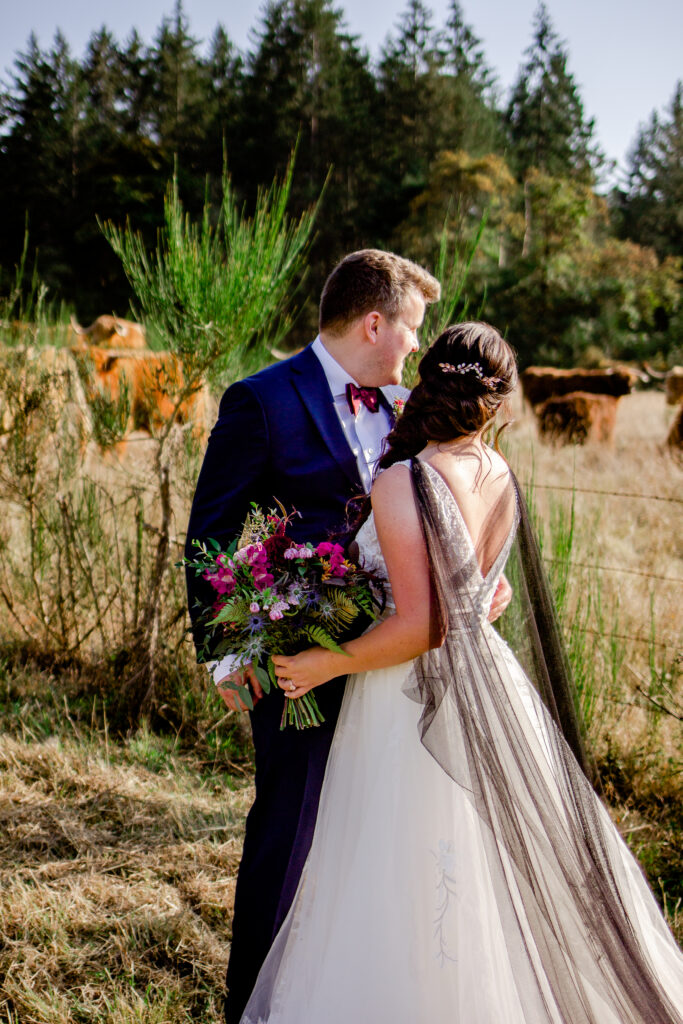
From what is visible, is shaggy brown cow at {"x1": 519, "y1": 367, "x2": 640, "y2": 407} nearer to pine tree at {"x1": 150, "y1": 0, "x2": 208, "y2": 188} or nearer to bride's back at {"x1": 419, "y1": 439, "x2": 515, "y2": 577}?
bride's back at {"x1": 419, "y1": 439, "x2": 515, "y2": 577}

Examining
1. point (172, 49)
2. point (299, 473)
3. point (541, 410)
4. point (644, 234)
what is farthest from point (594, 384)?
point (644, 234)

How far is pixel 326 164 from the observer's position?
2570 centimetres

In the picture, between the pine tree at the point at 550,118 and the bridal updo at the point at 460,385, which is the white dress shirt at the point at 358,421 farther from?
the pine tree at the point at 550,118

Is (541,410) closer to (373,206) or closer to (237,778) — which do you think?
(237,778)

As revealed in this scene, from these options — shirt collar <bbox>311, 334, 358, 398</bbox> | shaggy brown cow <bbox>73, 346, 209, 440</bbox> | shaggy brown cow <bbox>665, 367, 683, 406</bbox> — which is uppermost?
shaggy brown cow <bbox>665, 367, 683, 406</bbox>

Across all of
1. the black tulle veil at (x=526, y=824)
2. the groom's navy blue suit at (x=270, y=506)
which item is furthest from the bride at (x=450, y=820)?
the groom's navy blue suit at (x=270, y=506)

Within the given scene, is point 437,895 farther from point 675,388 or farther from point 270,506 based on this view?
point 675,388

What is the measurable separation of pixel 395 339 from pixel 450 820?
1360mm

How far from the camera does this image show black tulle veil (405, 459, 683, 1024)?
158 cm

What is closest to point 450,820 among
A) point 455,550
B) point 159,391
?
point 455,550

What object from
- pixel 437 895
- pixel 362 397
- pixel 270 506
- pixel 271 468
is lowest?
pixel 437 895

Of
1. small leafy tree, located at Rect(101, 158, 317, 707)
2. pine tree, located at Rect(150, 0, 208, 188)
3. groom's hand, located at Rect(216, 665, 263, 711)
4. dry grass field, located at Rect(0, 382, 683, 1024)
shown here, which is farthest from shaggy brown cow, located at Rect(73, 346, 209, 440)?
pine tree, located at Rect(150, 0, 208, 188)

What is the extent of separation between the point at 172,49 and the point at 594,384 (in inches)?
1010

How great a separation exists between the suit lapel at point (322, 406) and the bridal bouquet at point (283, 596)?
0.36 m
